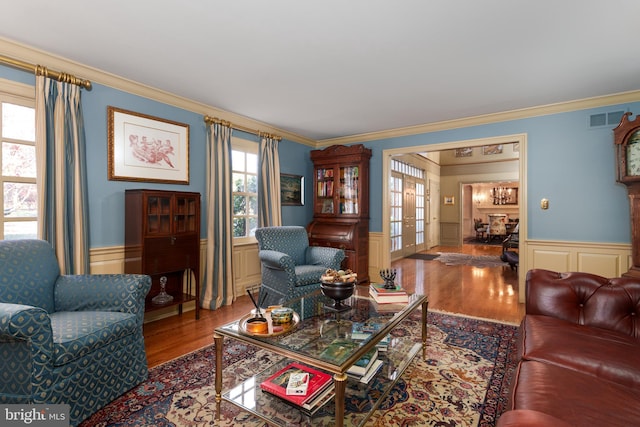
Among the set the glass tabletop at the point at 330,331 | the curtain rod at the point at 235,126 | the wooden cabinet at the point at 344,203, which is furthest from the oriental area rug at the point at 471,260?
the glass tabletop at the point at 330,331

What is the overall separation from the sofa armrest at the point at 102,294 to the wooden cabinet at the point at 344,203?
310cm

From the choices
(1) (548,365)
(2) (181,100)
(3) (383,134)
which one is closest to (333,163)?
(3) (383,134)

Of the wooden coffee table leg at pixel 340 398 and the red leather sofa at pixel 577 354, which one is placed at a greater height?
the red leather sofa at pixel 577 354

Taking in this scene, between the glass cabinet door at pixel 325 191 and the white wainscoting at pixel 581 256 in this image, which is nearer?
the white wainscoting at pixel 581 256

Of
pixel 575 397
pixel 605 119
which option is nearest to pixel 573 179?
pixel 605 119

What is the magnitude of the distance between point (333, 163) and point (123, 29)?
3420 millimetres

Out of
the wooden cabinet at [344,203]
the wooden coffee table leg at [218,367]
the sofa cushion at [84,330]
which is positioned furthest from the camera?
the wooden cabinet at [344,203]

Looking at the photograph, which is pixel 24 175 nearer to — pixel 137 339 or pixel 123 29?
pixel 123 29

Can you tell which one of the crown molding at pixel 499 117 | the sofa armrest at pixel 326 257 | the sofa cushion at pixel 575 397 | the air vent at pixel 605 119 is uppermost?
the crown molding at pixel 499 117

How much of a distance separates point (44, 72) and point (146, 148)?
97 centimetres

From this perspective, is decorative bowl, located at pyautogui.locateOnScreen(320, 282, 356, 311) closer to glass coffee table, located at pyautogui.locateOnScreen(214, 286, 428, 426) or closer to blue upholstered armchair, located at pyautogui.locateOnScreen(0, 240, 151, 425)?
glass coffee table, located at pyautogui.locateOnScreen(214, 286, 428, 426)

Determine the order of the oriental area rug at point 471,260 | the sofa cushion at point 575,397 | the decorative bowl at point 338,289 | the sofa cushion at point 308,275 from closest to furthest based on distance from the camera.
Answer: the sofa cushion at point 575,397 < the decorative bowl at point 338,289 < the sofa cushion at point 308,275 < the oriental area rug at point 471,260

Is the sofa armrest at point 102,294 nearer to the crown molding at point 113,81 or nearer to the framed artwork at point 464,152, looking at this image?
the crown molding at point 113,81

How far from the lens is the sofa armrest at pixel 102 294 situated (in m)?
→ 2.07
